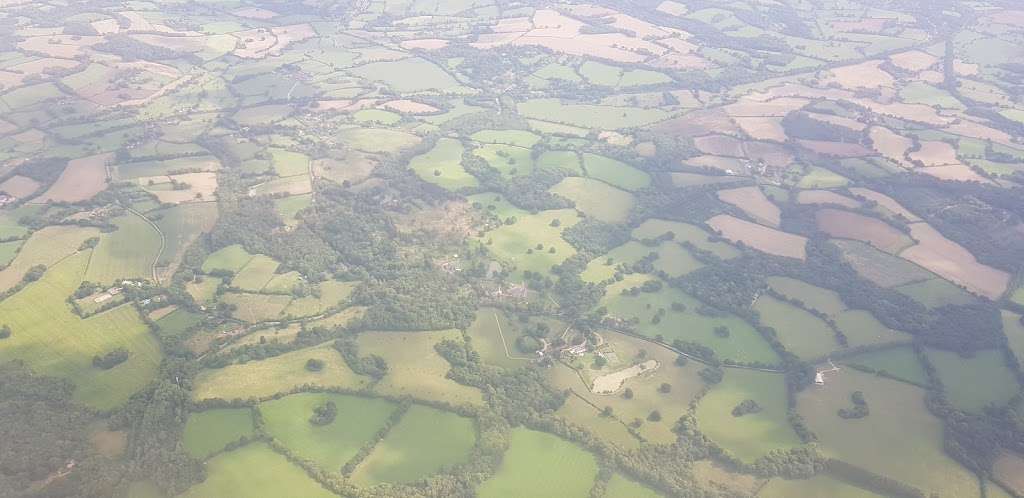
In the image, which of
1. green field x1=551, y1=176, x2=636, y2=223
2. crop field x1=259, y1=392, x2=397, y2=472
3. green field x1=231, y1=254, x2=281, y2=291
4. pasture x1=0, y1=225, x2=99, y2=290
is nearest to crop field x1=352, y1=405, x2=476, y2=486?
crop field x1=259, y1=392, x2=397, y2=472

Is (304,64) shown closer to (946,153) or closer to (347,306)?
(347,306)

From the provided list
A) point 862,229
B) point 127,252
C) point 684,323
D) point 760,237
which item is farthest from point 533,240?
point 127,252

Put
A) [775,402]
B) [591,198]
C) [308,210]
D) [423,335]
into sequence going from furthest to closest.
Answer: [591,198] → [308,210] → [423,335] → [775,402]

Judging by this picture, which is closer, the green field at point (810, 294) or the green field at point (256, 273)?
the green field at point (810, 294)

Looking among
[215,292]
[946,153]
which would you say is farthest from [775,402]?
[946,153]

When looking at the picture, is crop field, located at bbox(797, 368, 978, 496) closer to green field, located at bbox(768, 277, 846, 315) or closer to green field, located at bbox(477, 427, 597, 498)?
green field, located at bbox(768, 277, 846, 315)

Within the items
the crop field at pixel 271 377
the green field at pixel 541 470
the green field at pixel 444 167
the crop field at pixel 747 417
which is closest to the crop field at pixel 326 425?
the crop field at pixel 271 377

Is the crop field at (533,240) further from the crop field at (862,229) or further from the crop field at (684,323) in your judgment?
the crop field at (862,229)
